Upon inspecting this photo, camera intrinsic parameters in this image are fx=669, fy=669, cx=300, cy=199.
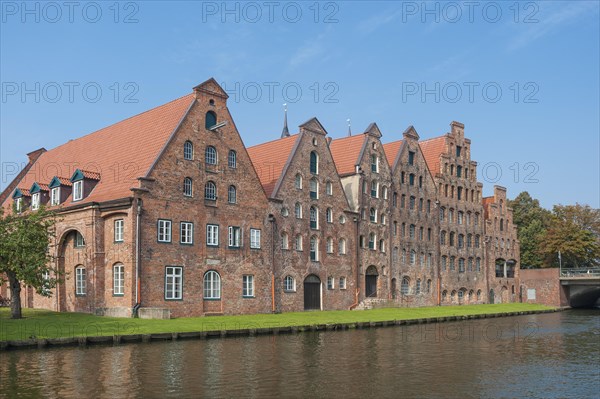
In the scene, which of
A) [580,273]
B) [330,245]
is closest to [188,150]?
[330,245]

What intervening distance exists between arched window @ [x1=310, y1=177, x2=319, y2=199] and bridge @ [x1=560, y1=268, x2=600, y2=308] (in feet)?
129

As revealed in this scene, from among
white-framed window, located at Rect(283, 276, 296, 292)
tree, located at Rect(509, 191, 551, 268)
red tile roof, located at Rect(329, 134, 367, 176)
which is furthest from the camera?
tree, located at Rect(509, 191, 551, 268)

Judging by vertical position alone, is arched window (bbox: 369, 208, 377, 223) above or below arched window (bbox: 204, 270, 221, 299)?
above

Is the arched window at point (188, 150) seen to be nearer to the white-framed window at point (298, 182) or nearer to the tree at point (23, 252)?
the tree at point (23, 252)

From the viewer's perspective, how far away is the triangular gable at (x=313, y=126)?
5403 centimetres

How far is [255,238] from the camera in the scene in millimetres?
48562

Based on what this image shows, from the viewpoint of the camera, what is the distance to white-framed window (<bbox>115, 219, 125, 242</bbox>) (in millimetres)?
41344

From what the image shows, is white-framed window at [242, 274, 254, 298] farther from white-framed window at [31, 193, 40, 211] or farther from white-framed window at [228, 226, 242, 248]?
white-framed window at [31, 193, 40, 211]

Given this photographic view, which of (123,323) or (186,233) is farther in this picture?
(186,233)

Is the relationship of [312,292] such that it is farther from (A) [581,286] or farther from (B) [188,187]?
(A) [581,286]

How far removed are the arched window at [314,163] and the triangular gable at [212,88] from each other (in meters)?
10.3

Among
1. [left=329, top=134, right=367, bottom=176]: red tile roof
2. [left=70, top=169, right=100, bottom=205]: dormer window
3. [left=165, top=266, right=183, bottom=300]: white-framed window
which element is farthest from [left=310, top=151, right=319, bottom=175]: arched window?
[left=70, top=169, right=100, bottom=205]: dormer window

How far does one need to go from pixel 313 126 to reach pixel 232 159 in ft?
33.0

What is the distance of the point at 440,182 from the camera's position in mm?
72688
